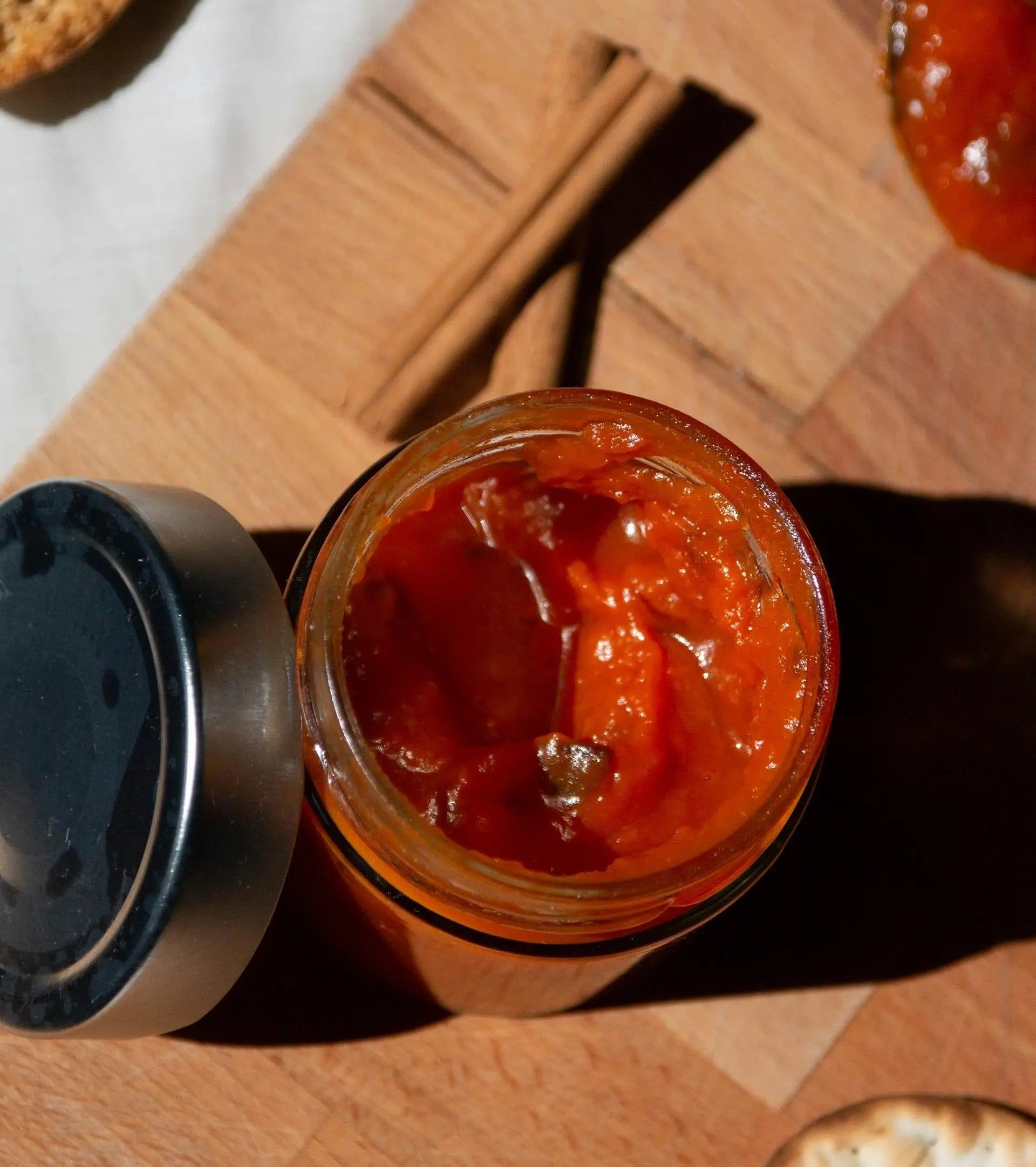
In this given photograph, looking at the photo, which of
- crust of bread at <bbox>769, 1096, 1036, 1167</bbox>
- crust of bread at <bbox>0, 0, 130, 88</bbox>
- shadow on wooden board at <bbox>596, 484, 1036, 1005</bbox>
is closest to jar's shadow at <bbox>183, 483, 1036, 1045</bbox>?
shadow on wooden board at <bbox>596, 484, 1036, 1005</bbox>

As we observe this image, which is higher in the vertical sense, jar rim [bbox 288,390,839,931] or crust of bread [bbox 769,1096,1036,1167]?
jar rim [bbox 288,390,839,931]

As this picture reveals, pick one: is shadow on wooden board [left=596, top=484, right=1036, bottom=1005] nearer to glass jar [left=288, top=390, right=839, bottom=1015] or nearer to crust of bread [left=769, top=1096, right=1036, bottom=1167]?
crust of bread [left=769, top=1096, right=1036, bottom=1167]

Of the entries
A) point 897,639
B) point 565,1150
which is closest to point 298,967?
point 565,1150

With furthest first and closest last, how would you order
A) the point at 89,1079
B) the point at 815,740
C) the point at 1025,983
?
the point at 1025,983 < the point at 89,1079 < the point at 815,740

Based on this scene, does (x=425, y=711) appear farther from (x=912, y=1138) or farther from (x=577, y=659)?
(x=912, y=1138)

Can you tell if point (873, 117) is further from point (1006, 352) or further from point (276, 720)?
point (276, 720)

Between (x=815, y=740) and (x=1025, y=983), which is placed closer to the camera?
(x=815, y=740)
